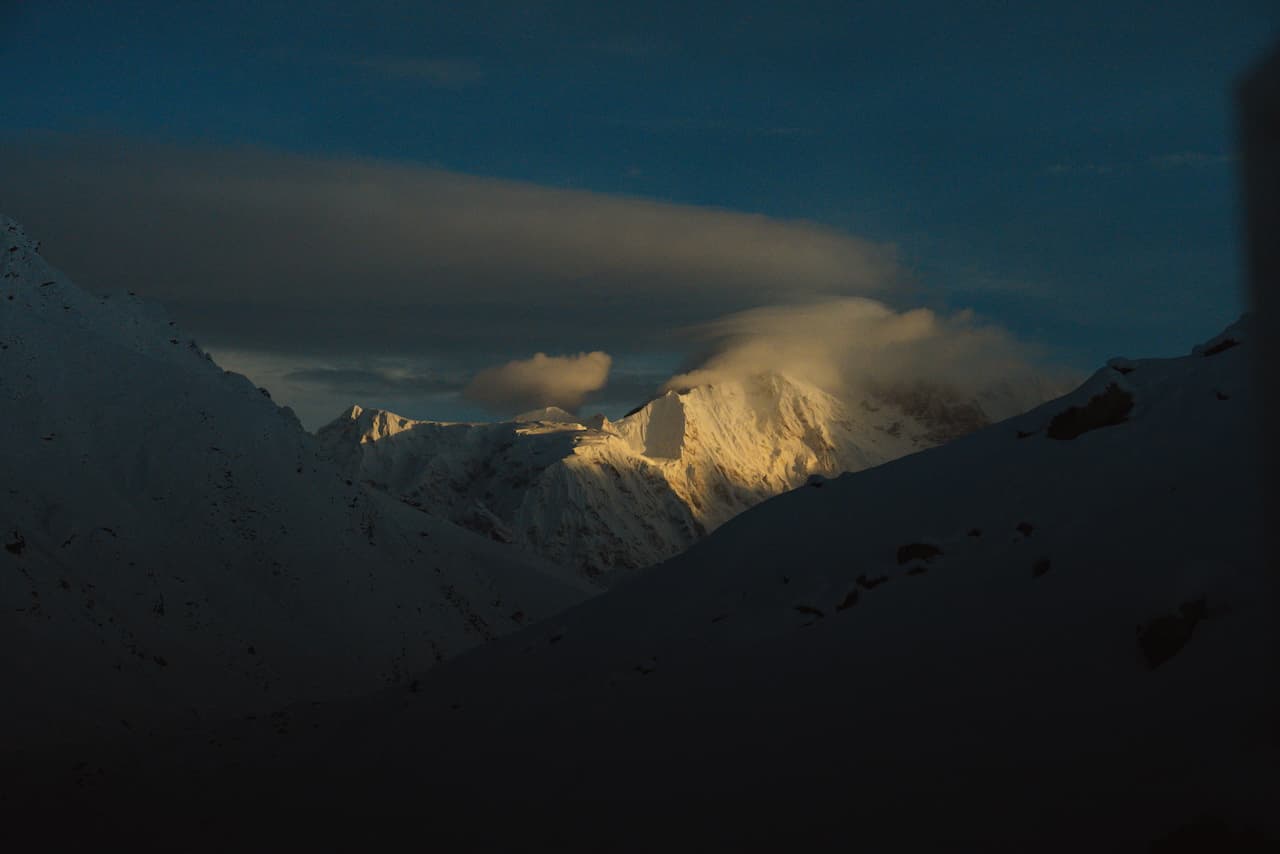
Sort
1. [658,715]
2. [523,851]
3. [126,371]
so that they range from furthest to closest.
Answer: [126,371]
[658,715]
[523,851]

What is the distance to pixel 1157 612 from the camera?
10.6m

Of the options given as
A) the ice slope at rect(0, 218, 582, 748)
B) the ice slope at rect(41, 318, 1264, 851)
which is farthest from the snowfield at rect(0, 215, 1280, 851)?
the ice slope at rect(0, 218, 582, 748)

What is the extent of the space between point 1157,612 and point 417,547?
57.5 m

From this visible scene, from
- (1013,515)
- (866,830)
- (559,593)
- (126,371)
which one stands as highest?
(126,371)

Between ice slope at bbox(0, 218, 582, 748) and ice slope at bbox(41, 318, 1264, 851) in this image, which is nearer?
ice slope at bbox(41, 318, 1264, 851)

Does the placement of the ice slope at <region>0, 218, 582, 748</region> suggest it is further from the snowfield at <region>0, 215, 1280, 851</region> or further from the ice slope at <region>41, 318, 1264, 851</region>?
the ice slope at <region>41, 318, 1264, 851</region>

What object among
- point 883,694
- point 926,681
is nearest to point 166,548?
point 883,694

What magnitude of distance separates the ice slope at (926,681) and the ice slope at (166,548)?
55.7 feet

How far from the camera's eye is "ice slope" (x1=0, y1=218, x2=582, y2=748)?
36844mm

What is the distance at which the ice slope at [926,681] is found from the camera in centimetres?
884

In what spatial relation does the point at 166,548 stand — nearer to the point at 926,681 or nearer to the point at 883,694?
the point at 883,694

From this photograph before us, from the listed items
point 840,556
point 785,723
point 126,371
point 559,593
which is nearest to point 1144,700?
point 785,723

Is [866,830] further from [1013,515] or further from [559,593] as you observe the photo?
[559,593]

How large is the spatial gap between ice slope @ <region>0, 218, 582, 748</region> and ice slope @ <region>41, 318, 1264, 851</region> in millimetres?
16982
